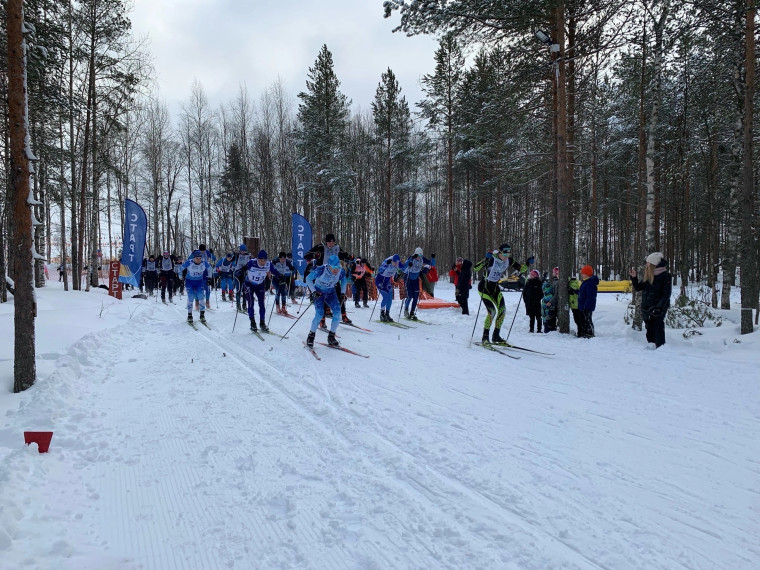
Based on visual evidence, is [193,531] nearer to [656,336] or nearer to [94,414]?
[94,414]

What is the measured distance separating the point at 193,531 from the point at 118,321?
10.4m

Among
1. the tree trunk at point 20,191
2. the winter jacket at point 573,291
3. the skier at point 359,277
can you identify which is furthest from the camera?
the skier at point 359,277

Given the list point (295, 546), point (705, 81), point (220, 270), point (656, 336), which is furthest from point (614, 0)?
point (220, 270)

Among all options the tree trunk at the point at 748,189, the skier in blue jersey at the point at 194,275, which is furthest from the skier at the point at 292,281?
the tree trunk at the point at 748,189

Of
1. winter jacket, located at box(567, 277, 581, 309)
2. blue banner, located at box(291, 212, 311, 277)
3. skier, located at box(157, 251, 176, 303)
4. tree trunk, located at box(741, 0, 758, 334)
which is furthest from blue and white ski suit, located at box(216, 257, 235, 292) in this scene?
tree trunk, located at box(741, 0, 758, 334)

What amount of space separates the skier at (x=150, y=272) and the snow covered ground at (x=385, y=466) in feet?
51.6

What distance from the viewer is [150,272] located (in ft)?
72.5

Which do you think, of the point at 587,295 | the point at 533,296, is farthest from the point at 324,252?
the point at 587,295

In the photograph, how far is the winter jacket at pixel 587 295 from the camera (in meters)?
9.39

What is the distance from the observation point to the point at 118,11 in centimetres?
1609

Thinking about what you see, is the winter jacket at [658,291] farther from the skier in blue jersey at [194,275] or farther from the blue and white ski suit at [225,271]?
the blue and white ski suit at [225,271]

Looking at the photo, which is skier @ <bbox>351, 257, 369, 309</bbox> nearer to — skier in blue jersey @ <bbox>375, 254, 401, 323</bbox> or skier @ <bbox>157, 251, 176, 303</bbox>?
skier in blue jersey @ <bbox>375, 254, 401, 323</bbox>

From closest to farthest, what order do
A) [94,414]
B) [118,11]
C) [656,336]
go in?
[94,414], [656,336], [118,11]

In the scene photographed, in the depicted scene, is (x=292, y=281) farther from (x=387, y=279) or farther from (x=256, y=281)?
(x=256, y=281)
